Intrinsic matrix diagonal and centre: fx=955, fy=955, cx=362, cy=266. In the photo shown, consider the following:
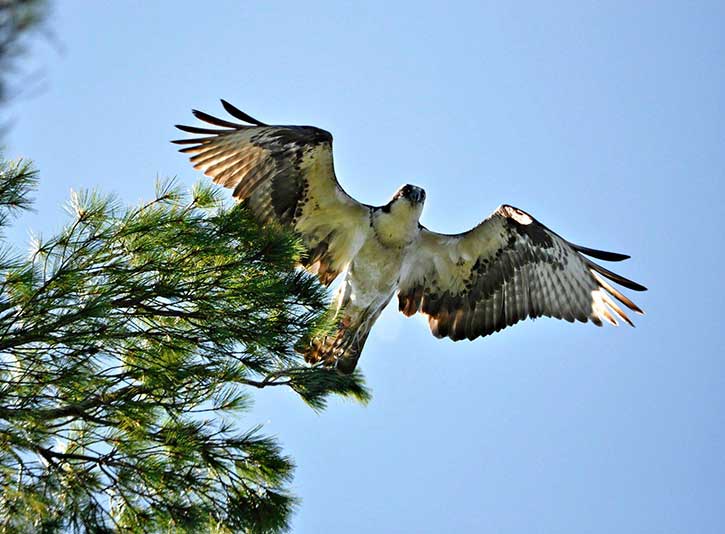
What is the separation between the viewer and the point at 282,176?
6609 mm

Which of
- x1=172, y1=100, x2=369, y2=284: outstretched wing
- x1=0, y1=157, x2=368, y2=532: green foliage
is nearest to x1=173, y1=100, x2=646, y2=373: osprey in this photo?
x1=172, y1=100, x2=369, y2=284: outstretched wing

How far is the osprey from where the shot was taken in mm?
6496

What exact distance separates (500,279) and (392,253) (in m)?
0.97

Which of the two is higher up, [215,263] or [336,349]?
[336,349]

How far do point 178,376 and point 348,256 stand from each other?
2.44 metres

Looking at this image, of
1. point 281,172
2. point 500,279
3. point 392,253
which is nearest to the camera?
point 281,172

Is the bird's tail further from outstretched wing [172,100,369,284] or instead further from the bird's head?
the bird's head

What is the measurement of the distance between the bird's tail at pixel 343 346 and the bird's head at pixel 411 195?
2.97ft

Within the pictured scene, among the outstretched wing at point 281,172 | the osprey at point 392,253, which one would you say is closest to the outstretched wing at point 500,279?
the osprey at point 392,253

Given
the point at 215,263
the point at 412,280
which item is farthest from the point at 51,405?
the point at 412,280

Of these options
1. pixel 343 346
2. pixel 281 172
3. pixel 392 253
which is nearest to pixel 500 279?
pixel 392 253

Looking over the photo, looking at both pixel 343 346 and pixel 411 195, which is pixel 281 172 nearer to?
pixel 411 195

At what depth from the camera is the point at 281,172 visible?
6594 millimetres

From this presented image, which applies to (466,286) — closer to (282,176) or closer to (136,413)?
(282,176)
